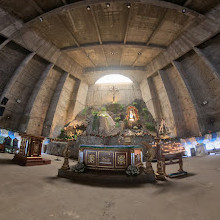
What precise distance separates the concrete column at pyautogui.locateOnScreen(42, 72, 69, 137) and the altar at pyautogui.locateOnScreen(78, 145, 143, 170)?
10.8 metres

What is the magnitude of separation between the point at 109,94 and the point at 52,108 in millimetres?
9166

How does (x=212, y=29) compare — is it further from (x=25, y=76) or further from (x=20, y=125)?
(x=20, y=125)

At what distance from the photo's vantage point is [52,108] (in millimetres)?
14828

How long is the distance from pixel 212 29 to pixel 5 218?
600 inches

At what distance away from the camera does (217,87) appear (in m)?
10.9

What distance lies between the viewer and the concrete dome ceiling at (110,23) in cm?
937

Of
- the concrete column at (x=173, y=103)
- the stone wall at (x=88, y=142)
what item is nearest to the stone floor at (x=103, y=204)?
the stone wall at (x=88, y=142)

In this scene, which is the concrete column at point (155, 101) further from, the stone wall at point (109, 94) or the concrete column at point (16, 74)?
the concrete column at point (16, 74)

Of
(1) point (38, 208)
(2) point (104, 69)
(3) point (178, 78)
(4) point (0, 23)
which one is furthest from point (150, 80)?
(1) point (38, 208)

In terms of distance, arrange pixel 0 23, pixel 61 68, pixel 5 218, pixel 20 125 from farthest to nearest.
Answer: pixel 61 68
pixel 20 125
pixel 0 23
pixel 5 218

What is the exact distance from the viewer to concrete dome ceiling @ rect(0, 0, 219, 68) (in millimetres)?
9367

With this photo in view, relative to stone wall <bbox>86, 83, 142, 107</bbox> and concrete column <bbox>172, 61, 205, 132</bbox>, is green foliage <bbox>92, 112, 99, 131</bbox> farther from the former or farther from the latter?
concrete column <bbox>172, 61, 205, 132</bbox>

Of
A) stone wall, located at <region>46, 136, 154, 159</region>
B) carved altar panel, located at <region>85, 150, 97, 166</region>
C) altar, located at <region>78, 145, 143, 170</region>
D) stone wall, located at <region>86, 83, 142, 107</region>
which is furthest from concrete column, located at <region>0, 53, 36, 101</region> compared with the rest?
carved altar panel, located at <region>85, 150, 97, 166</region>

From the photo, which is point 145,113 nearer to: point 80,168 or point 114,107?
point 114,107
